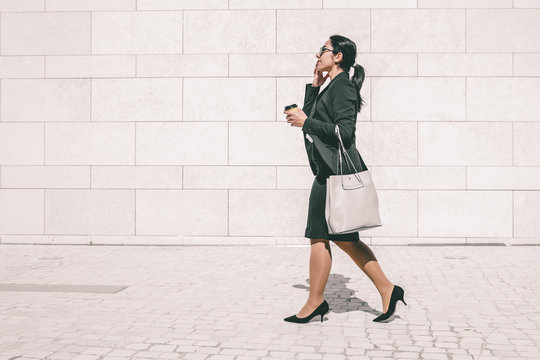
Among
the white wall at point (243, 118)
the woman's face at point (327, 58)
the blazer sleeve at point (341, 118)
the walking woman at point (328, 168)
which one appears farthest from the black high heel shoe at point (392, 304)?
the white wall at point (243, 118)

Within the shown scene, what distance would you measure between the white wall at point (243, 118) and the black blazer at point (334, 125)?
170 inches

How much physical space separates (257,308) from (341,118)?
5.78 feet

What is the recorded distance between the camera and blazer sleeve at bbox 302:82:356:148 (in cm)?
457

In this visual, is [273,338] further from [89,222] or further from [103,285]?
[89,222]

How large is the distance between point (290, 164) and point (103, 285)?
3717 mm

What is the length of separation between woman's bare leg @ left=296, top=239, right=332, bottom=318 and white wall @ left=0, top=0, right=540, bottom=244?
4.37m

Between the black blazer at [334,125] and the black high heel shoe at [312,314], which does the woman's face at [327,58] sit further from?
the black high heel shoe at [312,314]

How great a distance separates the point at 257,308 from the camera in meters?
5.24

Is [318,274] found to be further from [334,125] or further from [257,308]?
[334,125]

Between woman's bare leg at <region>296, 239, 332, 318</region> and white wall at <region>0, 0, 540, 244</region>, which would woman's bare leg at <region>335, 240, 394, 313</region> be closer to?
woman's bare leg at <region>296, 239, 332, 318</region>

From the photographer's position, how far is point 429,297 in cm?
566

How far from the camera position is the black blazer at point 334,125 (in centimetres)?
459

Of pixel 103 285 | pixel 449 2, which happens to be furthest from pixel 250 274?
pixel 449 2

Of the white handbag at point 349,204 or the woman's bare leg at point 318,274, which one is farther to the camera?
the woman's bare leg at point 318,274
